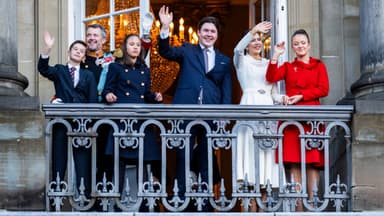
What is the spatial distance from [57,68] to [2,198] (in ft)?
4.06

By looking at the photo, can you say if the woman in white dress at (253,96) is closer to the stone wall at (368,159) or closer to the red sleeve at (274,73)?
the red sleeve at (274,73)

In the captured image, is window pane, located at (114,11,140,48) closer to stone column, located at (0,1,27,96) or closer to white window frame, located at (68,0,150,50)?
white window frame, located at (68,0,150,50)

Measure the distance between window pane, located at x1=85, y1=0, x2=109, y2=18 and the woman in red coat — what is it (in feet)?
7.90

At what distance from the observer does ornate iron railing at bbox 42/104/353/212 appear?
1282 cm

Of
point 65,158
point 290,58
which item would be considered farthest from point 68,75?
point 290,58

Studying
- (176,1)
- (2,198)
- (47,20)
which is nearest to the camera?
(2,198)

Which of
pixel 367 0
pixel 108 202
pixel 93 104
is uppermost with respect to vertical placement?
pixel 367 0

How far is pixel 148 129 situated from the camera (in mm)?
13109

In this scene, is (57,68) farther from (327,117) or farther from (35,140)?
(327,117)

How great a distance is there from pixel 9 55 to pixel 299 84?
2.51 metres

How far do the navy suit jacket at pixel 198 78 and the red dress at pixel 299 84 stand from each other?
1.29 ft

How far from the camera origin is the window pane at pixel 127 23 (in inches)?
591

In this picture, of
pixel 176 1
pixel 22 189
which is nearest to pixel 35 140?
pixel 22 189

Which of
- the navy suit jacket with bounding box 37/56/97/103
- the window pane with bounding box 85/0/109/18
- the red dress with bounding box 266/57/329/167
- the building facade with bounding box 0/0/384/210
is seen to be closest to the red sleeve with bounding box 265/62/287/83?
the red dress with bounding box 266/57/329/167
